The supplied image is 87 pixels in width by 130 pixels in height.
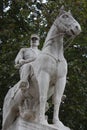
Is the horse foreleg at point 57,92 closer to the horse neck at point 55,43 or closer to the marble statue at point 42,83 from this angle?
the marble statue at point 42,83

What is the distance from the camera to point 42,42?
14805 millimetres

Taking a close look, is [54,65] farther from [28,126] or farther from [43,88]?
[28,126]

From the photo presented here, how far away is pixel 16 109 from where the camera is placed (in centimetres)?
835

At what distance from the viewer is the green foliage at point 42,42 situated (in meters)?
14.5

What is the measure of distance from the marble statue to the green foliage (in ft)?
17.0

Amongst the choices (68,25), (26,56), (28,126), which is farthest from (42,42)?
(28,126)

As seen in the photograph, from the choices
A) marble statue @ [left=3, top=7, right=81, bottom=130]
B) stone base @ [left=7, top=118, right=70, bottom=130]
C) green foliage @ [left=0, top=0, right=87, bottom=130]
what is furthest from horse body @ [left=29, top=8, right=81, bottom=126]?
green foliage @ [left=0, top=0, right=87, bottom=130]

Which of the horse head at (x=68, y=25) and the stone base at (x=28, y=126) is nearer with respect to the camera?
the stone base at (x=28, y=126)

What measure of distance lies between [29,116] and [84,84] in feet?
23.0

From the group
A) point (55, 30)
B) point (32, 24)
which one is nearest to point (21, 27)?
point (32, 24)

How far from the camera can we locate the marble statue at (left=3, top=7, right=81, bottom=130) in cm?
816

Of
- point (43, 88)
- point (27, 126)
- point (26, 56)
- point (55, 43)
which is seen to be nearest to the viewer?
point (27, 126)

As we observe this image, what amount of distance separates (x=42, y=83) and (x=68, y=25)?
1.15m

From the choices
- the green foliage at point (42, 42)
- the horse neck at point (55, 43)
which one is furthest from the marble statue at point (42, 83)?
the green foliage at point (42, 42)
